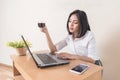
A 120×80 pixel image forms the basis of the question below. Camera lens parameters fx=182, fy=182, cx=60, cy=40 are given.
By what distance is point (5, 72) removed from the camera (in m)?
3.09

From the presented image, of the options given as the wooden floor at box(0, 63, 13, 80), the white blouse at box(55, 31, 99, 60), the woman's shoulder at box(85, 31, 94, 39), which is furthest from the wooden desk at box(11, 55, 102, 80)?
the wooden floor at box(0, 63, 13, 80)

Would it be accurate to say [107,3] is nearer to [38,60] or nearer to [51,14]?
[51,14]

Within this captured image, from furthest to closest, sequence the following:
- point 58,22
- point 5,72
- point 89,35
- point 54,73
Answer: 1. point 5,72
2. point 58,22
3. point 89,35
4. point 54,73

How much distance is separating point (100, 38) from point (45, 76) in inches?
44.7

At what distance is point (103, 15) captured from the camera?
205 cm

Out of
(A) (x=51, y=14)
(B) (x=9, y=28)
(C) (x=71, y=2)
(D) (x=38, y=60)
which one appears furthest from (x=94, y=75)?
(B) (x=9, y=28)

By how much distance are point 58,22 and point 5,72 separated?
1335mm

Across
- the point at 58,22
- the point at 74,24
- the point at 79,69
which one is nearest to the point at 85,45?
the point at 74,24

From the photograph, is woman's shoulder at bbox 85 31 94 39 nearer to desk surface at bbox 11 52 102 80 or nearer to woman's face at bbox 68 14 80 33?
woman's face at bbox 68 14 80 33

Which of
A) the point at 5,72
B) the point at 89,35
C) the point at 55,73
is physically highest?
the point at 89,35

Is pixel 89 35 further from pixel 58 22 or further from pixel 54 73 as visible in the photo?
pixel 58 22

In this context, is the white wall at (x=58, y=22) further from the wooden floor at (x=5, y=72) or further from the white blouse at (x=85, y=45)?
the white blouse at (x=85, y=45)

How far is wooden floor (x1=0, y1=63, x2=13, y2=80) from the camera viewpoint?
2852mm

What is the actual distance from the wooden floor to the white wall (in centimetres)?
9
